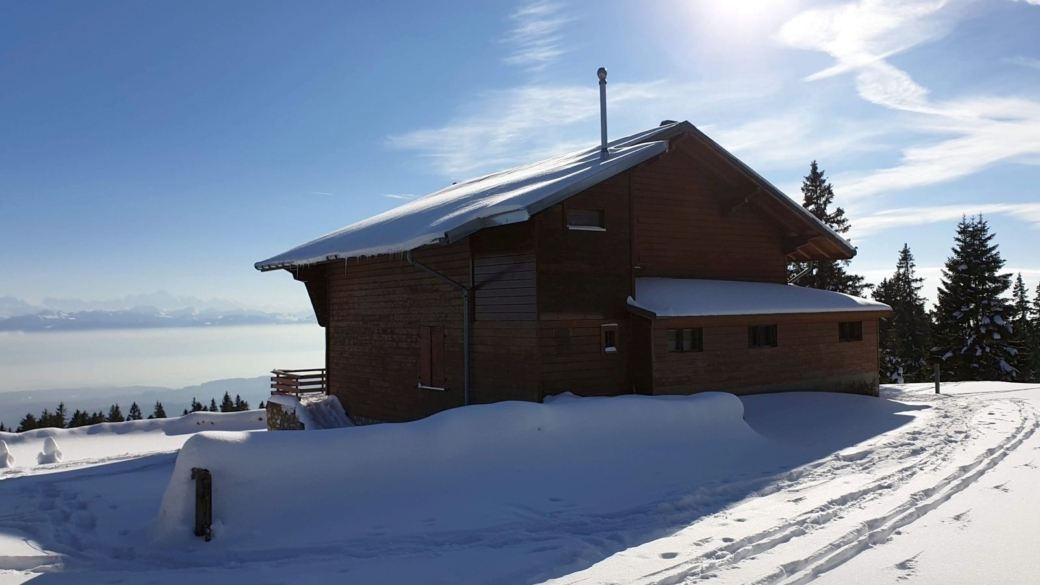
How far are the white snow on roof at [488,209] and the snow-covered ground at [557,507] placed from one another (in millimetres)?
3281

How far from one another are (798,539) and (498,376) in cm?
717

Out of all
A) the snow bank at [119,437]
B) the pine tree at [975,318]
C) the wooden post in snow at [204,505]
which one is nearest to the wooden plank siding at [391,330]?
the snow bank at [119,437]

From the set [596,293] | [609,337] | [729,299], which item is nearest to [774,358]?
[729,299]

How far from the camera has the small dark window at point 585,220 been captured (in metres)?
12.9

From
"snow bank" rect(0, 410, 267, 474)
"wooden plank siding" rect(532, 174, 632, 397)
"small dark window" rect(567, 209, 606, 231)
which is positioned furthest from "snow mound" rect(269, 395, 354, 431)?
"small dark window" rect(567, 209, 606, 231)

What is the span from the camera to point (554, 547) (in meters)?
6.40

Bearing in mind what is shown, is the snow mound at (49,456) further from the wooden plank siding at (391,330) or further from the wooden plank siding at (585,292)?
the wooden plank siding at (585,292)

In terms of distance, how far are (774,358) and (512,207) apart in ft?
24.1

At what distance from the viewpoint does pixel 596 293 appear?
1308 cm

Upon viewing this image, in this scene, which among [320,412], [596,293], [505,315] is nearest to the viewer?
[505,315]

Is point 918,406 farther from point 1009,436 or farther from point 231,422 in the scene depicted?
point 231,422

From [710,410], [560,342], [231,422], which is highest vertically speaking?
[560,342]

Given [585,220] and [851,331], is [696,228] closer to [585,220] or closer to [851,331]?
[585,220]

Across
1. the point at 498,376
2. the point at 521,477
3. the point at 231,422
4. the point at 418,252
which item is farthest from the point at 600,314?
the point at 231,422
